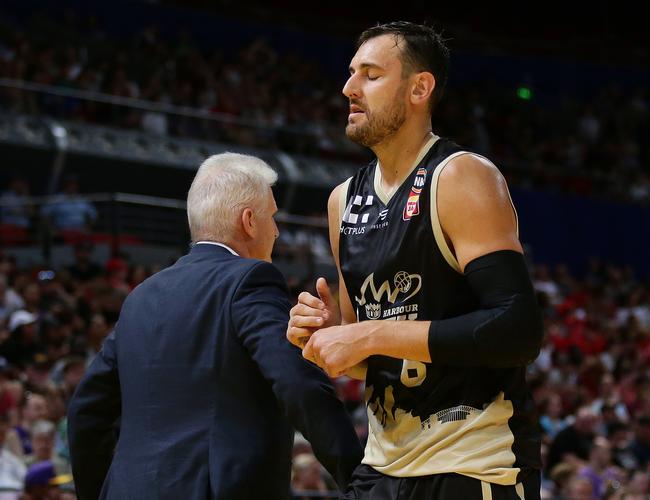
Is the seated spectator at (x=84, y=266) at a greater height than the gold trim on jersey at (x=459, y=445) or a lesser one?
greater

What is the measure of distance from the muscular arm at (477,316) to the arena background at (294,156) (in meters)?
4.65

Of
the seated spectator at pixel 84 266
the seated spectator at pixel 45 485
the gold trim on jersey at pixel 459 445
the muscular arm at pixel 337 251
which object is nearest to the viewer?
the gold trim on jersey at pixel 459 445

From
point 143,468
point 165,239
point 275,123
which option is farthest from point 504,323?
point 275,123

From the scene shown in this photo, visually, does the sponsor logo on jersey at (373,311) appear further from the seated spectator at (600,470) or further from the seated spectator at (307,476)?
the seated spectator at (600,470)

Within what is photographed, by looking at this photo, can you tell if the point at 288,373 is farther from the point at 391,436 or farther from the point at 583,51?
the point at 583,51

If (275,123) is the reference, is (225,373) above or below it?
below

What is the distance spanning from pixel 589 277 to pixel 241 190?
59.4 feet

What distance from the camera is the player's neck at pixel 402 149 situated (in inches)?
135

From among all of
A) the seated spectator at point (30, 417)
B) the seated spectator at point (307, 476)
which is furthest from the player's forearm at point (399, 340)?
the seated spectator at point (30, 417)

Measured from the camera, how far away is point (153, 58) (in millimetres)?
17797

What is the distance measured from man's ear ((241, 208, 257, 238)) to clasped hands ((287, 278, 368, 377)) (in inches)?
16.7

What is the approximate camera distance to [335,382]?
1154 cm

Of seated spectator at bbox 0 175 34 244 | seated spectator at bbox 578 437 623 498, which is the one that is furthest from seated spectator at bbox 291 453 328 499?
seated spectator at bbox 0 175 34 244

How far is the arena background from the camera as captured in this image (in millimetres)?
10734
